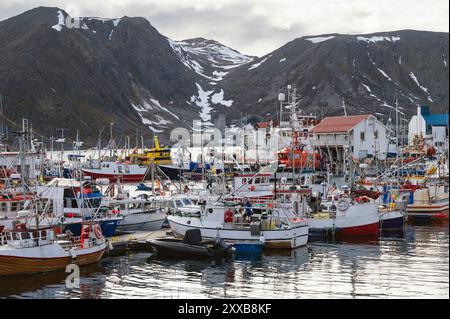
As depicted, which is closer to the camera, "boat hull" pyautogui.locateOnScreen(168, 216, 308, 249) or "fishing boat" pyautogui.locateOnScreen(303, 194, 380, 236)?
"boat hull" pyautogui.locateOnScreen(168, 216, 308, 249)

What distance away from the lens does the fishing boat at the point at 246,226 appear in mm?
33219

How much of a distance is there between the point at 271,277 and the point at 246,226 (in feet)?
21.3

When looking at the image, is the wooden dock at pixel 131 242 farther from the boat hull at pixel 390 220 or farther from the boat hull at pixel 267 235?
the boat hull at pixel 390 220

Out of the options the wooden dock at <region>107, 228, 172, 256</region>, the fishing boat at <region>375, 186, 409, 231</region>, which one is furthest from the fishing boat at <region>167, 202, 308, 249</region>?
the fishing boat at <region>375, 186, 409, 231</region>

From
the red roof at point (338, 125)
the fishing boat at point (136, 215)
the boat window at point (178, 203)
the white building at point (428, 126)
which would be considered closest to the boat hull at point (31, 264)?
the fishing boat at point (136, 215)

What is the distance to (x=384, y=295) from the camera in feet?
79.2

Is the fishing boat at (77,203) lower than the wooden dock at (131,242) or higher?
higher

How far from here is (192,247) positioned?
31.2 meters

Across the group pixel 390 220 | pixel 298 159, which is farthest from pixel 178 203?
pixel 298 159

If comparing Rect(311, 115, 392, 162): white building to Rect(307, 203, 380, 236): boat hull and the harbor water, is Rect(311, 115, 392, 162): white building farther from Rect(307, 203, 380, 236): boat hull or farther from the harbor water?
the harbor water

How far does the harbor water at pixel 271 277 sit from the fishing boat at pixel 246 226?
2.42 ft

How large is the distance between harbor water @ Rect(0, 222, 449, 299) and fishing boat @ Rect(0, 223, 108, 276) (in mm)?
407

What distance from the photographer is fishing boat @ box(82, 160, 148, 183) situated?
7744cm
